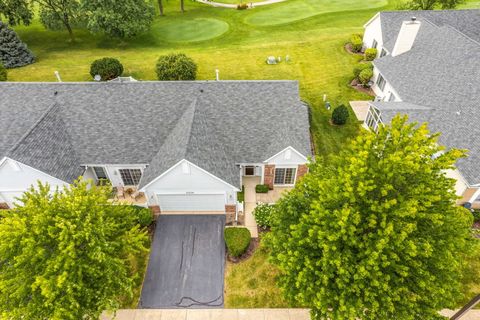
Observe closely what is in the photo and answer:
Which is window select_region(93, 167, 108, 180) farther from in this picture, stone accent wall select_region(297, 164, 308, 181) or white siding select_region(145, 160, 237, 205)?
stone accent wall select_region(297, 164, 308, 181)

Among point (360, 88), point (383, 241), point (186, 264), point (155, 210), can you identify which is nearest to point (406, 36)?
point (360, 88)

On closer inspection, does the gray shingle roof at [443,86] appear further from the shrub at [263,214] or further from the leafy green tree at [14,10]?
the leafy green tree at [14,10]

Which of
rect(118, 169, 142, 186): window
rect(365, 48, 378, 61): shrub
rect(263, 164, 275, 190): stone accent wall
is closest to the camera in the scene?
rect(263, 164, 275, 190): stone accent wall

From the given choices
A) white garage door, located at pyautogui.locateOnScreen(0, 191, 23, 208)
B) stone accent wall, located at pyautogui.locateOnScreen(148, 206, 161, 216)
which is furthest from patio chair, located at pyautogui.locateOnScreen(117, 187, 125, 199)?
white garage door, located at pyautogui.locateOnScreen(0, 191, 23, 208)

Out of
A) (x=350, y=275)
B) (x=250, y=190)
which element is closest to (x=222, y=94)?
(x=250, y=190)

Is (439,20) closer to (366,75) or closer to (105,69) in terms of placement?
(366,75)

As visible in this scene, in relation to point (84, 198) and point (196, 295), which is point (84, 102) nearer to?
point (84, 198)

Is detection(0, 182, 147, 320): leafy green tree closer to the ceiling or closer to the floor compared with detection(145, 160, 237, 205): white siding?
closer to the ceiling
